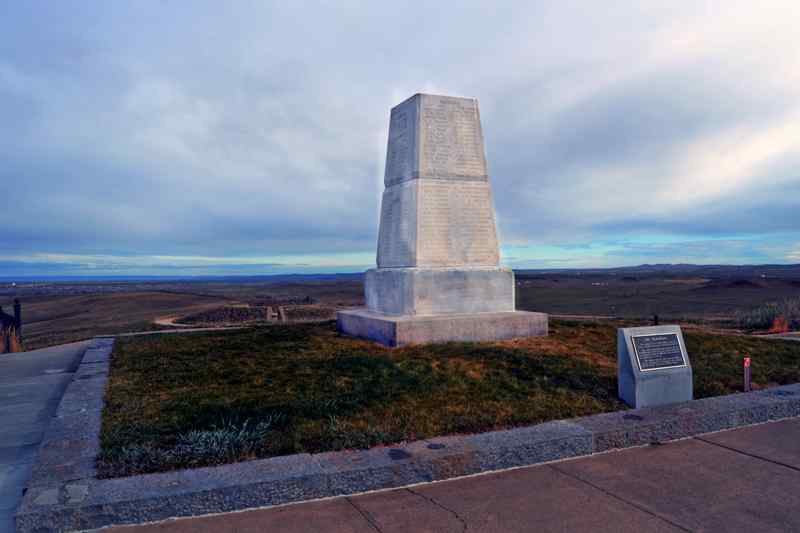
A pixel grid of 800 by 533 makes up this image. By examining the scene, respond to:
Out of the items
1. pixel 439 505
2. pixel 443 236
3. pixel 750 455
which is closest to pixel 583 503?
pixel 439 505

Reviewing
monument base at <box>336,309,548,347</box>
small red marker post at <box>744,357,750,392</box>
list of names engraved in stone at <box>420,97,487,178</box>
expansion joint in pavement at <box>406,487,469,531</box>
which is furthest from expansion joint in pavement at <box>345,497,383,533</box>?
list of names engraved in stone at <box>420,97,487,178</box>

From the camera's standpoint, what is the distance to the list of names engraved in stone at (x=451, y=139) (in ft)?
30.9

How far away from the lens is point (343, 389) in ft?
20.1

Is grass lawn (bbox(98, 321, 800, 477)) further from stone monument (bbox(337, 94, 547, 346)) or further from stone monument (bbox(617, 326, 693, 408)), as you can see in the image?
stone monument (bbox(337, 94, 547, 346))

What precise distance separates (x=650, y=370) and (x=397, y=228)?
4.84m

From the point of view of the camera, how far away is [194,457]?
4219 millimetres

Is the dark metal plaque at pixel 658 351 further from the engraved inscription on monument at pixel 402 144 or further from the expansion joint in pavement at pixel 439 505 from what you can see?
the engraved inscription on monument at pixel 402 144

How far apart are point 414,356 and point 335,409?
7.64 feet

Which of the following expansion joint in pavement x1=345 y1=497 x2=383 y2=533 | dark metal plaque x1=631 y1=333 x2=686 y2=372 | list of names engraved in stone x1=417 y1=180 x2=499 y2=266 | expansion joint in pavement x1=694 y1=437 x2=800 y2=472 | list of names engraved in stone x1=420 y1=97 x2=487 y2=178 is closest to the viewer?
expansion joint in pavement x1=345 y1=497 x2=383 y2=533

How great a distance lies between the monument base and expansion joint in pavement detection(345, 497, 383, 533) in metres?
4.47

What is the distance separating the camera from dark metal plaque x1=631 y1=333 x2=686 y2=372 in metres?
5.98

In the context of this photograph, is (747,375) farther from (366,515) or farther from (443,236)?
(366,515)

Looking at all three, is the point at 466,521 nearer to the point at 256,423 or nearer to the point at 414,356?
the point at 256,423

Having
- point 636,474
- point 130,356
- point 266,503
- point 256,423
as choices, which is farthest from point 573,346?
point 130,356
